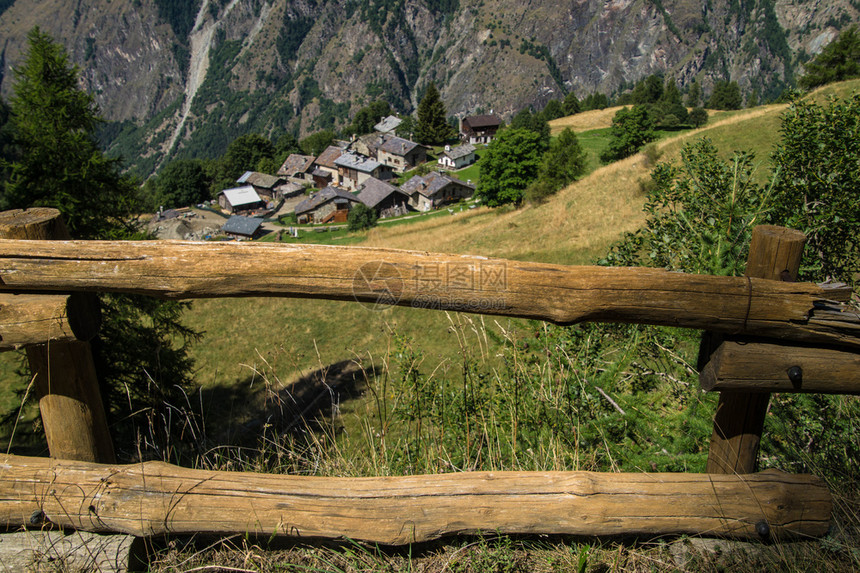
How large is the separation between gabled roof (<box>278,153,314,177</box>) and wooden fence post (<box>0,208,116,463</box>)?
99981mm

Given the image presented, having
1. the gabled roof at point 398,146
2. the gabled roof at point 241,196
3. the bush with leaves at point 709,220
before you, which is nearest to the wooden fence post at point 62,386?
the bush with leaves at point 709,220

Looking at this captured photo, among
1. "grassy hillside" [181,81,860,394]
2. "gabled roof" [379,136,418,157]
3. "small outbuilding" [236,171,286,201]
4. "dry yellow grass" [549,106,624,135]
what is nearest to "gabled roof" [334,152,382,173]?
"gabled roof" [379,136,418,157]

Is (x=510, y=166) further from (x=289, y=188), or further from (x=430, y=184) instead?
(x=289, y=188)

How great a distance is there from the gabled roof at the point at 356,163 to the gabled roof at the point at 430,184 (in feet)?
46.3

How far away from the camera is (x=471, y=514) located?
257 cm

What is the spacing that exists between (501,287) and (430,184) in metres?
72.1

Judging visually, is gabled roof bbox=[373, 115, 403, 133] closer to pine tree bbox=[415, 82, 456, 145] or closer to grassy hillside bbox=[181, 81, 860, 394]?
pine tree bbox=[415, 82, 456, 145]

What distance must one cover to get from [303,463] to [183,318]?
19828mm

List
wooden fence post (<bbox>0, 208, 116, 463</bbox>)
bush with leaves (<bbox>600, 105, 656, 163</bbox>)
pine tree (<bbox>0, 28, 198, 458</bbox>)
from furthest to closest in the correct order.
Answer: bush with leaves (<bbox>600, 105, 656, 163</bbox>), pine tree (<bbox>0, 28, 198, 458</bbox>), wooden fence post (<bbox>0, 208, 116, 463</bbox>)

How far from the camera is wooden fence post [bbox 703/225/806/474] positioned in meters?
2.47

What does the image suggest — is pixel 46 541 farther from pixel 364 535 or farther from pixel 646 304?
pixel 646 304

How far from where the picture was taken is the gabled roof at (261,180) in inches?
3656

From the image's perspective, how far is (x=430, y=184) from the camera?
73000 mm

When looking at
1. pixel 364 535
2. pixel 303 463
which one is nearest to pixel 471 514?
pixel 364 535
